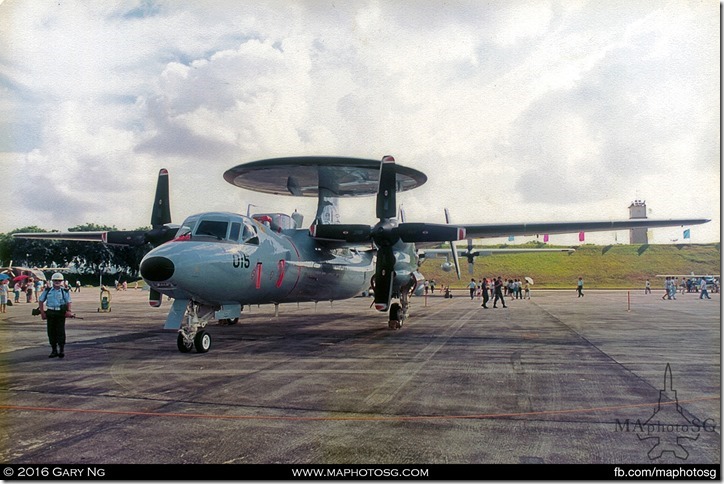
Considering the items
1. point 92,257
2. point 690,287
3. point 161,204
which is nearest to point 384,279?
point 161,204

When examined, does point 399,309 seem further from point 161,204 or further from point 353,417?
point 353,417

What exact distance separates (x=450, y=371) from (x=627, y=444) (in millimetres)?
4896

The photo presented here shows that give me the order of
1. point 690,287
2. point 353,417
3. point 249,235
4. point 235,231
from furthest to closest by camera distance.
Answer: point 690,287 < point 249,235 < point 235,231 < point 353,417

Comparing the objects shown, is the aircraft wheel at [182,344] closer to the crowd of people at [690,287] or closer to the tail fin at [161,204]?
the tail fin at [161,204]

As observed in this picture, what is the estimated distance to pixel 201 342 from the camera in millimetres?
12852

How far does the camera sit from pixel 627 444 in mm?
5547

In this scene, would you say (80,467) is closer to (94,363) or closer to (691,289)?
(94,363)

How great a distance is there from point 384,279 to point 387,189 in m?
3.35

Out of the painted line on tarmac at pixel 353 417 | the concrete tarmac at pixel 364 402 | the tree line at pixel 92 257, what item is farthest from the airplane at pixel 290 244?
the tree line at pixel 92 257

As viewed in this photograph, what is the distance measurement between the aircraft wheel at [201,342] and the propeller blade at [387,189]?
8.29 m

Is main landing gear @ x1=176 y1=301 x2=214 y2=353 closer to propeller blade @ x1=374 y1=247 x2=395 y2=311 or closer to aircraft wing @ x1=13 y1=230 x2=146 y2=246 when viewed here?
propeller blade @ x1=374 y1=247 x2=395 y2=311

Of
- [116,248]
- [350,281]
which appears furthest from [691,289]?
[116,248]

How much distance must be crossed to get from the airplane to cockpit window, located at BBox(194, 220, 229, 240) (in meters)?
0.03

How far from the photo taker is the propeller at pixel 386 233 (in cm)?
1806
